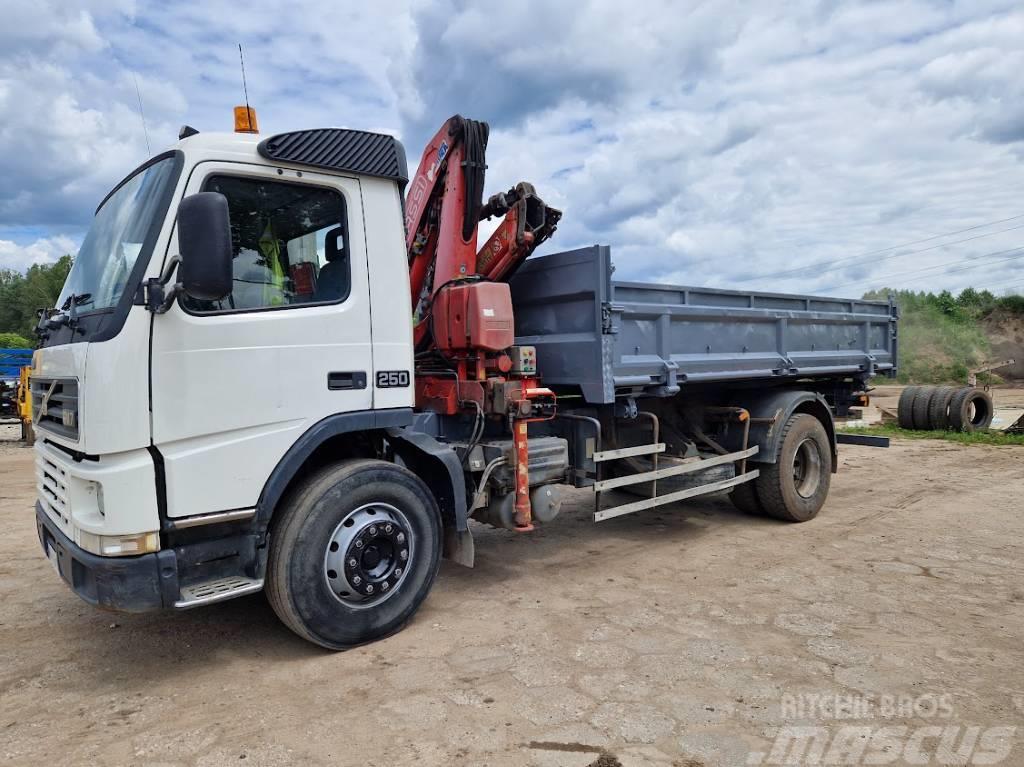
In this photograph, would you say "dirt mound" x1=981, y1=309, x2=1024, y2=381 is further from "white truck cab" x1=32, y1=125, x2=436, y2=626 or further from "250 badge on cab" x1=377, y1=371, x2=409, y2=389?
"white truck cab" x1=32, y1=125, x2=436, y2=626

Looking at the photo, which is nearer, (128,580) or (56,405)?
(128,580)

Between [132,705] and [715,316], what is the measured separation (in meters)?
4.84

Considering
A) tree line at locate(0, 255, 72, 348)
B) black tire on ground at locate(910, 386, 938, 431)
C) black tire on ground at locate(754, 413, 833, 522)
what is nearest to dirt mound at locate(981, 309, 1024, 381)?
black tire on ground at locate(910, 386, 938, 431)

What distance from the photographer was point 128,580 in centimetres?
322

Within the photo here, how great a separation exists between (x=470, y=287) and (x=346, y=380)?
1.15 metres

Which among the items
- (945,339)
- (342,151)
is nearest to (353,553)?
(342,151)

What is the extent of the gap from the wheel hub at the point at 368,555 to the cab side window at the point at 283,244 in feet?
4.04

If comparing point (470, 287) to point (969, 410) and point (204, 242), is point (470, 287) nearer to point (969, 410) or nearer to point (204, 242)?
point (204, 242)

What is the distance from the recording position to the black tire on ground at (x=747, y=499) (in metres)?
6.84

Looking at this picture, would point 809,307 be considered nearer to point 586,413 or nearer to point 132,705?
point 586,413

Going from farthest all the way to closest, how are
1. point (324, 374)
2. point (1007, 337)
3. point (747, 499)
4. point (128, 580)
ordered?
point (1007, 337)
point (747, 499)
point (324, 374)
point (128, 580)

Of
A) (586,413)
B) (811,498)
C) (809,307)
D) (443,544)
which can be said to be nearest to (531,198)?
(586,413)

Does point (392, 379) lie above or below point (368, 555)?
above

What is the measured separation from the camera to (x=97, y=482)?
3.21 metres
